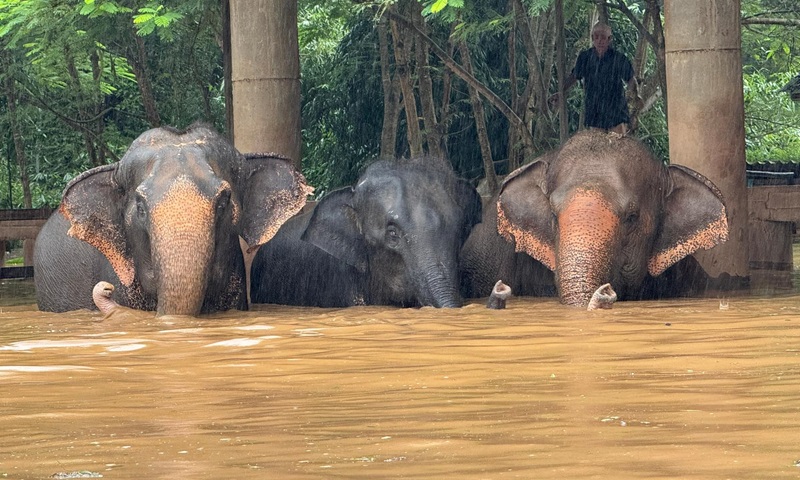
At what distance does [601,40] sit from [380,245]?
364cm

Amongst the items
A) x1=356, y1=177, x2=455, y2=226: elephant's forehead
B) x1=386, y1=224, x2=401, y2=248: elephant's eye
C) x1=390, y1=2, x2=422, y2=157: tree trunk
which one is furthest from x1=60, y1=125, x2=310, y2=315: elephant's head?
x1=390, y1=2, x2=422, y2=157: tree trunk

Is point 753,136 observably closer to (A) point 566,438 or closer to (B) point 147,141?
(B) point 147,141

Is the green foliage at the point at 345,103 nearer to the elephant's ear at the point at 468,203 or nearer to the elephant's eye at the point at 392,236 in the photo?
the elephant's ear at the point at 468,203

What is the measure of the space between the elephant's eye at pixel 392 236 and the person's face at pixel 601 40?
11.7ft

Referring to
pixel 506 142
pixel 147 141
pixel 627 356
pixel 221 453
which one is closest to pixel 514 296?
pixel 147 141

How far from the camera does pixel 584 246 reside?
8859mm

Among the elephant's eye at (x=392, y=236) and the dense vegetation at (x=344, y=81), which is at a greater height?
the dense vegetation at (x=344, y=81)

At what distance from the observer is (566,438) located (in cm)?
369

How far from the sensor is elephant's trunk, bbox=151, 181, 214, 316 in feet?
27.8

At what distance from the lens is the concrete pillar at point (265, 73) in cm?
1098

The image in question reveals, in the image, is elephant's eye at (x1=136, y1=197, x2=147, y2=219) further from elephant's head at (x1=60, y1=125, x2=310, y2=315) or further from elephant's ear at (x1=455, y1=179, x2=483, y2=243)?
elephant's ear at (x1=455, y1=179, x2=483, y2=243)

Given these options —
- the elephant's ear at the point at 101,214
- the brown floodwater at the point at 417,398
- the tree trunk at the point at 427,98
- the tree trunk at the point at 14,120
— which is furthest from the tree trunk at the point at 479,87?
the tree trunk at the point at 14,120

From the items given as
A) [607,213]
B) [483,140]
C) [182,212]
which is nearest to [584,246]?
[607,213]

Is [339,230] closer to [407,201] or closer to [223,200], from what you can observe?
[407,201]
